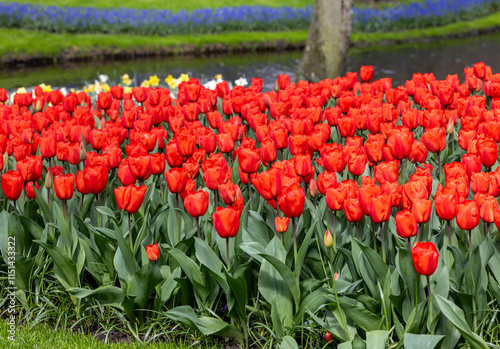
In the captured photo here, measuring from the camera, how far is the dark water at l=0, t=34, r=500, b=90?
1431 cm

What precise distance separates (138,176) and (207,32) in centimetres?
1788

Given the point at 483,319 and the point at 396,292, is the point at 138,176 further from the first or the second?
the point at 483,319

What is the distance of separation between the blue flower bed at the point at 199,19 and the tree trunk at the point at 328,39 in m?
10.9

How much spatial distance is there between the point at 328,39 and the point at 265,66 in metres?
6.07

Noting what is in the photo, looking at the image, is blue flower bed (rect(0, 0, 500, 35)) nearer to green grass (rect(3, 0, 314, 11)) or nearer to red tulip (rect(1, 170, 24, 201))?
green grass (rect(3, 0, 314, 11))

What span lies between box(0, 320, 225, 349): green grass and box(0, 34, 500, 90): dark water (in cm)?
982

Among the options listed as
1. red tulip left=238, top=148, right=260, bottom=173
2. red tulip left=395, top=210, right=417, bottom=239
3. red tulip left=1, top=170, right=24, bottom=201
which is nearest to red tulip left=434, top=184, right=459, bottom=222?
red tulip left=395, top=210, right=417, bottom=239

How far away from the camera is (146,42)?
61.8 feet

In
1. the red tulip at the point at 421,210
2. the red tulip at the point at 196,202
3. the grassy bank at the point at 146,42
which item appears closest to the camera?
the red tulip at the point at 421,210

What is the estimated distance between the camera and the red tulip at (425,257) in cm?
228

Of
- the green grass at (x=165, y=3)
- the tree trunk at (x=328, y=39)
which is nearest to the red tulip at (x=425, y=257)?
the tree trunk at (x=328, y=39)

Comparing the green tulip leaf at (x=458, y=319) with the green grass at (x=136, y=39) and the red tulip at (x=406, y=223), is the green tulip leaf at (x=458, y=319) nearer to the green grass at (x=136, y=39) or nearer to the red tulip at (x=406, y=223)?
the red tulip at (x=406, y=223)

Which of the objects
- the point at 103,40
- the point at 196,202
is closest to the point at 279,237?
the point at 196,202

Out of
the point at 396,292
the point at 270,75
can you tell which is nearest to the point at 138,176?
the point at 396,292
